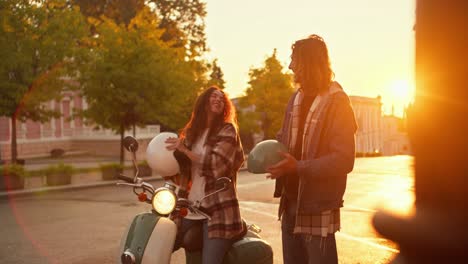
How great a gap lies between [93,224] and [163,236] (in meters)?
7.38

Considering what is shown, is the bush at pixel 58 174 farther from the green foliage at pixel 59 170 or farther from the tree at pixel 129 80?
the tree at pixel 129 80

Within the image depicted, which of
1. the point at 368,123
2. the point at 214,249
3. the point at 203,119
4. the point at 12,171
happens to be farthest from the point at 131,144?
the point at 368,123

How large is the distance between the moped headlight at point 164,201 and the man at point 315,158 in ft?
2.59

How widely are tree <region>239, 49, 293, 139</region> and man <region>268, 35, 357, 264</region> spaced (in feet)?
135

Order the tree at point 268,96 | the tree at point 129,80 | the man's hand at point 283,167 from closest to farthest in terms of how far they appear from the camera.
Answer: the man's hand at point 283,167 → the tree at point 129,80 → the tree at point 268,96

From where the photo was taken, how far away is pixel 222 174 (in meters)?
3.77

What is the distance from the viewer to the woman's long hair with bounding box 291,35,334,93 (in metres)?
2.65

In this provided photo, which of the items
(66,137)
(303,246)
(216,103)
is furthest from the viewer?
(66,137)

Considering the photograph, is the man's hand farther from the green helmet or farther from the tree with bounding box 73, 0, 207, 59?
the tree with bounding box 73, 0, 207, 59

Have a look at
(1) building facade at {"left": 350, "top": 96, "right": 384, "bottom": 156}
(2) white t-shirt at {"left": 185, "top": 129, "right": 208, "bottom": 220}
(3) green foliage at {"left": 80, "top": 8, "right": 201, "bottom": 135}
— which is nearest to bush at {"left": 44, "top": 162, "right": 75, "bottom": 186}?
(3) green foliage at {"left": 80, "top": 8, "right": 201, "bottom": 135}

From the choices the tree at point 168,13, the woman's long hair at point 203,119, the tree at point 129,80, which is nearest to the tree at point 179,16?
the tree at point 168,13

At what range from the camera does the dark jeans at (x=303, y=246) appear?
8.63 ft

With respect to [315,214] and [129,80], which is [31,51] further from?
[315,214]

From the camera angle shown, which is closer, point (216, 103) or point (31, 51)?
point (216, 103)
